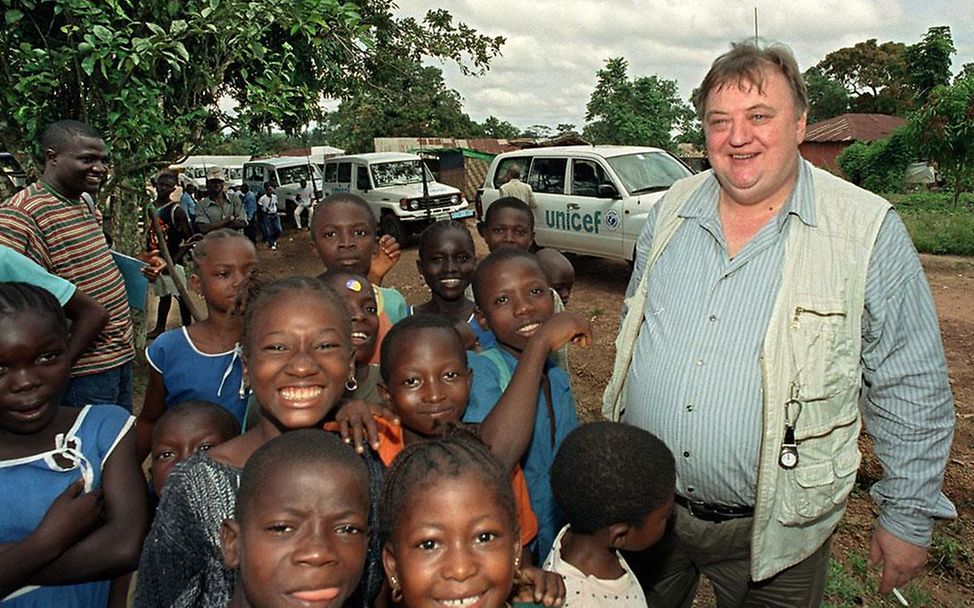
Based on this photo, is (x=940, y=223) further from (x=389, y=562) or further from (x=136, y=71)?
(x=389, y=562)

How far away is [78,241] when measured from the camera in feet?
10.3

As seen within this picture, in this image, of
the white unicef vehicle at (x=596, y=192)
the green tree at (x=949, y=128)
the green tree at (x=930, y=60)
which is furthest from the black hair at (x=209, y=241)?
the green tree at (x=930, y=60)

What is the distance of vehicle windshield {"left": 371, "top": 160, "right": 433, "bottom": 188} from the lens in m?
14.4

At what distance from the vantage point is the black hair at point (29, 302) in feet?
5.95

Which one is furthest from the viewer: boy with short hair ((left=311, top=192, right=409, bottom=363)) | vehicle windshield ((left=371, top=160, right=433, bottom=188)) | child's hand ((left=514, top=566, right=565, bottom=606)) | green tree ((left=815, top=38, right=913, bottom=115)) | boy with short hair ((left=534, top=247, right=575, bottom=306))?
green tree ((left=815, top=38, right=913, bottom=115))

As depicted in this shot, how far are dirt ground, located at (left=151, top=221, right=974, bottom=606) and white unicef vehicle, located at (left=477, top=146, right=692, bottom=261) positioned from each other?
726 millimetres

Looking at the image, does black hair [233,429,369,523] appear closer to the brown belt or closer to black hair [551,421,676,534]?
black hair [551,421,676,534]

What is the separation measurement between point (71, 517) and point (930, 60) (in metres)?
32.3

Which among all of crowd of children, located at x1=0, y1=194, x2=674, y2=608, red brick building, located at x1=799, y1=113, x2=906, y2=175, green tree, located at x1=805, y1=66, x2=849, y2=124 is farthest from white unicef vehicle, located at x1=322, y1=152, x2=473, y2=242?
green tree, located at x1=805, y1=66, x2=849, y2=124

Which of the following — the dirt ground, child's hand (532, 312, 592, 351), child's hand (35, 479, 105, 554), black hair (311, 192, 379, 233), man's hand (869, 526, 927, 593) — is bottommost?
the dirt ground

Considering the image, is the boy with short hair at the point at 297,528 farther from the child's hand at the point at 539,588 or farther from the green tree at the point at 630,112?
the green tree at the point at 630,112

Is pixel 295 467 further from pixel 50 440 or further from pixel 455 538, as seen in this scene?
pixel 50 440

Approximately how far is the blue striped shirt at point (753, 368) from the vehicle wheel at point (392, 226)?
37.7 feet

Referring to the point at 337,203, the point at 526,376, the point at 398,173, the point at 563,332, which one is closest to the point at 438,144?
the point at 398,173
